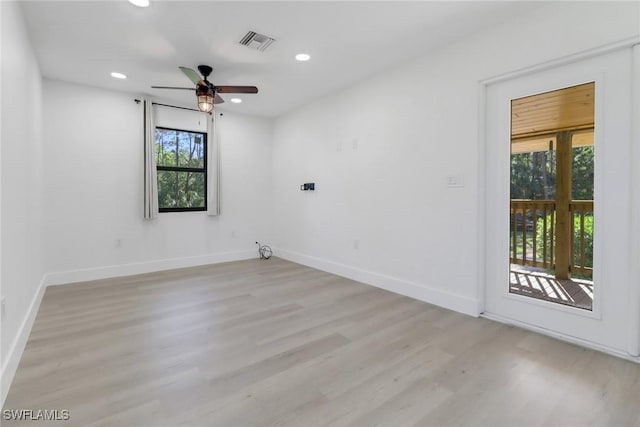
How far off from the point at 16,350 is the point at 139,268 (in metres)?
2.65

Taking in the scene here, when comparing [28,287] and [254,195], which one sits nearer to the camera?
[28,287]

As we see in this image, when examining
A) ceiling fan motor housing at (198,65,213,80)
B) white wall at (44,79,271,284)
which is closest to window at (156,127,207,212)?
white wall at (44,79,271,284)

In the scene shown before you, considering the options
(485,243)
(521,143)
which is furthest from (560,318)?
(521,143)

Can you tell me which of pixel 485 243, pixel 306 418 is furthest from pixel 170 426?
pixel 485 243

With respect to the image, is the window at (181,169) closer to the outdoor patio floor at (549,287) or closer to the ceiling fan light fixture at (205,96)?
the ceiling fan light fixture at (205,96)

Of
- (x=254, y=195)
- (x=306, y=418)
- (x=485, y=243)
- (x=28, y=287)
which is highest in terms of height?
(x=254, y=195)

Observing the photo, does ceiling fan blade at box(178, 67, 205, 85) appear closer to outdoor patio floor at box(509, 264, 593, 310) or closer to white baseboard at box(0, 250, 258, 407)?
white baseboard at box(0, 250, 258, 407)

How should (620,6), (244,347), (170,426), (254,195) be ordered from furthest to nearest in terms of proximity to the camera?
(254,195), (244,347), (620,6), (170,426)

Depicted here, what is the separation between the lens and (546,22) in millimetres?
2432

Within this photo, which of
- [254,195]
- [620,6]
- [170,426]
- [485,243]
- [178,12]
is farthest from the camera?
[254,195]

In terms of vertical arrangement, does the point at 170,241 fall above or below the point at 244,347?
above

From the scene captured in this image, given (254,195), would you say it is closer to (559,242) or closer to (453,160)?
(453,160)

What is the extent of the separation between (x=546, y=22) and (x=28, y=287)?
4849 mm

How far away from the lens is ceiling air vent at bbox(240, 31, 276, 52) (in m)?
2.91
